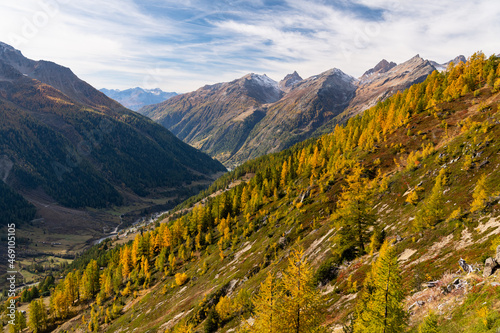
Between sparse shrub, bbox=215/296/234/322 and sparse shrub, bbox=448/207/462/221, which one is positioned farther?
sparse shrub, bbox=215/296/234/322

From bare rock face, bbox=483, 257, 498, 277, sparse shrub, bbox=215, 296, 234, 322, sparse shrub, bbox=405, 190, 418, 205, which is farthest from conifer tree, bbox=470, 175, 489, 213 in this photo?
sparse shrub, bbox=215, 296, 234, 322

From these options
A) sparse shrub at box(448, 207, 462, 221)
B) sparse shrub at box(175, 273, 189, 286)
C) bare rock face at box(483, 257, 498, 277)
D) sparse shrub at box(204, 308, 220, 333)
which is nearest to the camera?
bare rock face at box(483, 257, 498, 277)

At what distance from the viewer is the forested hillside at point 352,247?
2094 cm

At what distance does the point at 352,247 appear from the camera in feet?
149

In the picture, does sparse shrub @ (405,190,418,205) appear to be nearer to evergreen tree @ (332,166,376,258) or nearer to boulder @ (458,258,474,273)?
evergreen tree @ (332,166,376,258)

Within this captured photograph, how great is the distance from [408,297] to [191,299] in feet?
202

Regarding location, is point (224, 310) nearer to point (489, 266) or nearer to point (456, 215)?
point (456, 215)

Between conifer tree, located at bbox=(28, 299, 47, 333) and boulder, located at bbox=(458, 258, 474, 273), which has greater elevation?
boulder, located at bbox=(458, 258, 474, 273)

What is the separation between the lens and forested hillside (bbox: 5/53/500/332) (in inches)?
824

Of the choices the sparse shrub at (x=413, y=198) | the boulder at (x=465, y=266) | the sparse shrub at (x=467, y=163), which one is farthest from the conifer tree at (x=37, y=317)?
the sparse shrub at (x=467, y=163)

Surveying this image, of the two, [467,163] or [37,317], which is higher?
[467,163]

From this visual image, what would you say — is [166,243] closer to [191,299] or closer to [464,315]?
[191,299]

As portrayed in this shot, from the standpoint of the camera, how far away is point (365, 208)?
141ft

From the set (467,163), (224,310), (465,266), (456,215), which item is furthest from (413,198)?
(224,310)
